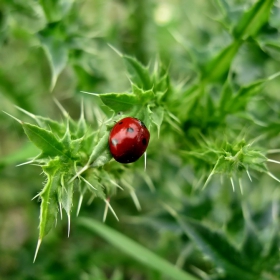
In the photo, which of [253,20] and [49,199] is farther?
[253,20]

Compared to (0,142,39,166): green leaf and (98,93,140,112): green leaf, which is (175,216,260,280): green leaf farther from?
(0,142,39,166): green leaf

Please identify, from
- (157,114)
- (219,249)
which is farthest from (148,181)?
(157,114)

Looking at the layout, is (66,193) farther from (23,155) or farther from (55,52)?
(55,52)

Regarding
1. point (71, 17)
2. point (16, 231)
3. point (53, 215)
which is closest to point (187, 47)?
point (71, 17)

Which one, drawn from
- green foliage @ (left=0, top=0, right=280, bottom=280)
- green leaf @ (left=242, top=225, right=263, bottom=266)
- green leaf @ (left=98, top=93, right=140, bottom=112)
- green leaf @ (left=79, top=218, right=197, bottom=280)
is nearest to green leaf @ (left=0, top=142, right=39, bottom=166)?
green foliage @ (left=0, top=0, right=280, bottom=280)

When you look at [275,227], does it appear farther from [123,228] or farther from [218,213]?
[123,228]

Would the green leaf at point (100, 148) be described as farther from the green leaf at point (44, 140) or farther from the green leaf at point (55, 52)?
the green leaf at point (55, 52)
